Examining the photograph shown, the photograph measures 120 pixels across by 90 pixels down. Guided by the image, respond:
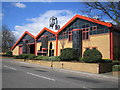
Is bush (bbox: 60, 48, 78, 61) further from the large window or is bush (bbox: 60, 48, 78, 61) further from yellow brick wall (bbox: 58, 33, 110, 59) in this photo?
the large window

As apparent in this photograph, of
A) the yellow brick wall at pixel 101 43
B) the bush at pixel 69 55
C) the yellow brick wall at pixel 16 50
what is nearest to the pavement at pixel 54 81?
the bush at pixel 69 55

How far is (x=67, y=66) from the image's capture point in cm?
1980

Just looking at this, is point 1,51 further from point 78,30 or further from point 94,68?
point 94,68

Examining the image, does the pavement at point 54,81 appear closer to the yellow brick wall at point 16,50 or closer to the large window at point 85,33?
the large window at point 85,33

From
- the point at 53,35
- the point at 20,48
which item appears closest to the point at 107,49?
the point at 53,35

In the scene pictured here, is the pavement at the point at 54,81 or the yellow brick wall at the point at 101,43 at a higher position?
the yellow brick wall at the point at 101,43

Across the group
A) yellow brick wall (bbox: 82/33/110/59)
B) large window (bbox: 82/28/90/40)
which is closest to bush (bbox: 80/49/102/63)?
yellow brick wall (bbox: 82/33/110/59)

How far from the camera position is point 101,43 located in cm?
2352

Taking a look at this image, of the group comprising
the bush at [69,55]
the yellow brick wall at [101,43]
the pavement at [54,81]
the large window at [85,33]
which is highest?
the large window at [85,33]

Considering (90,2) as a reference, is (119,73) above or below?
below

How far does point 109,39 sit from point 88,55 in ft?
22.3

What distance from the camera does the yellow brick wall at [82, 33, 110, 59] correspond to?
74.2ft

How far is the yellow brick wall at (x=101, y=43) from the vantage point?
890 inches

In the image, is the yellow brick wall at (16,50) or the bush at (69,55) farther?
the yellow brick wall at (16,50)
